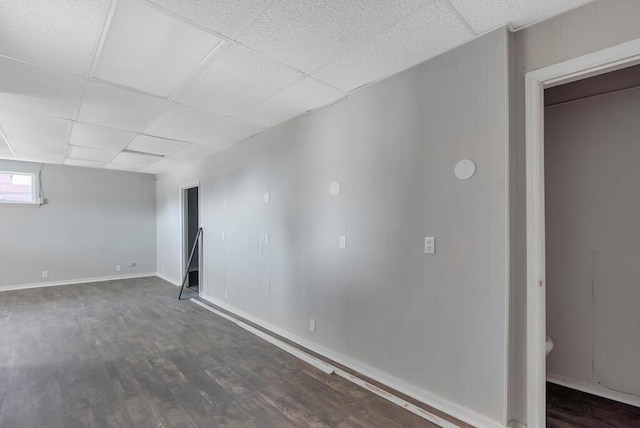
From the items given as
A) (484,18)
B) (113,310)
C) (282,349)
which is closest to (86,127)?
(113,310)

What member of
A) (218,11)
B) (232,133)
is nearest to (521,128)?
(218,11)

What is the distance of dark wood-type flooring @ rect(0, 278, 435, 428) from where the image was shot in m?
1.92

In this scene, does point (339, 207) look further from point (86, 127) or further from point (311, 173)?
point (86, 127)

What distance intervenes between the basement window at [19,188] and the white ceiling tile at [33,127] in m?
2.26

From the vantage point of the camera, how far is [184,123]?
130 inches

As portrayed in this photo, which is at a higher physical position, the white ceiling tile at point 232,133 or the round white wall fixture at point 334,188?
the white ceiling tile at point 232,133

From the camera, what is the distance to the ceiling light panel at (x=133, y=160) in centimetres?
497

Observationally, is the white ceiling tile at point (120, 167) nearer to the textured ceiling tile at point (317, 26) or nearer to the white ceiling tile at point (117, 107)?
the white ceiling tile at point (117, 107)

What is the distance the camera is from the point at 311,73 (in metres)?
2.22

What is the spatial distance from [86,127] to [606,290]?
5195 millimetres

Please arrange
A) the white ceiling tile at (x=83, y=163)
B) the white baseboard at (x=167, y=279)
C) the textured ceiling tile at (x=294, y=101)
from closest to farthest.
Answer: the textured ceiling tile at (x=294, y=101), the white ceiling tile at (x=83, y=163), the white baseboard at (x=167, y=279)

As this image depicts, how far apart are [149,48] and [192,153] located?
2.96 metres

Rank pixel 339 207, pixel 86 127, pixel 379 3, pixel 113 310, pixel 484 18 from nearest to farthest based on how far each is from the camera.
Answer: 1. pixel 379 3
2. pixel 484 18
3. pixel 339 207
4. pixel 86 127
5. pixel 113 310

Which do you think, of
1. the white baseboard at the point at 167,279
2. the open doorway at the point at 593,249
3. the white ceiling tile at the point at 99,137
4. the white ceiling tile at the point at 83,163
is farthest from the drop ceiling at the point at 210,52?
the white baseboard at the point at 167,279
